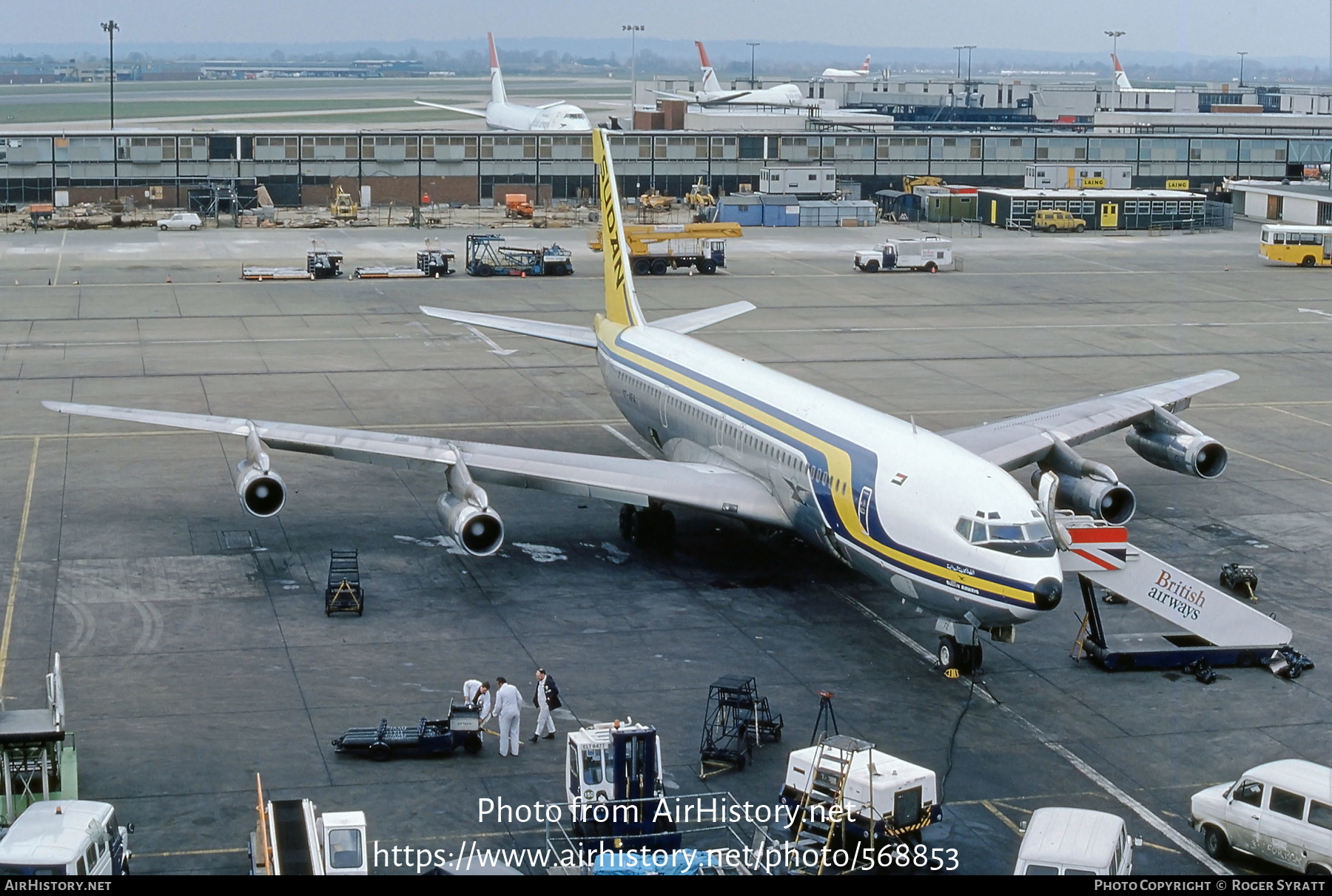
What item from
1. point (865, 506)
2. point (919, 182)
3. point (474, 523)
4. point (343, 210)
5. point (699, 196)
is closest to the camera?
point (865, 506)

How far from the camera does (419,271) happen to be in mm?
103750

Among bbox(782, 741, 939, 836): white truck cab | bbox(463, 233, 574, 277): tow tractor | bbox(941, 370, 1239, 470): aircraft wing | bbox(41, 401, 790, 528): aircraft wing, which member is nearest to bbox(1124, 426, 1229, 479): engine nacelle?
bbox(941, 370, 1239, 470): aircraft wing

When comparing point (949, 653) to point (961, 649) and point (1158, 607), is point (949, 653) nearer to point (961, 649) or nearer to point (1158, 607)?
point (961, 649)

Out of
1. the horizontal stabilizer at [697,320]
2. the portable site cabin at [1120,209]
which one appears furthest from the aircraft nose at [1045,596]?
the portable site cabin at [1120,209]

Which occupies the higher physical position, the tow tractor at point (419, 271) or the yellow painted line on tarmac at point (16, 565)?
the tow tractor at point (419, 271)

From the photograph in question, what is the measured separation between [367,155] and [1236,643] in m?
124

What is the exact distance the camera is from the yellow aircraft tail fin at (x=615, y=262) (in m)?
53.8

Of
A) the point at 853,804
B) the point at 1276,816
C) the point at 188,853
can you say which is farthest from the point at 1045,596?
the point at 188,853

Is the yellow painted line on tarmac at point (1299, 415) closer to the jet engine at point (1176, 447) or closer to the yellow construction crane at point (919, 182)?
the jet engine at point (1176, 447)

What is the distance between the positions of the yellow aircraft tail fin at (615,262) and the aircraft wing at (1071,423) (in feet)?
38.1

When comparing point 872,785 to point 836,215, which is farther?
point 836,215

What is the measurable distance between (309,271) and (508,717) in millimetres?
76313

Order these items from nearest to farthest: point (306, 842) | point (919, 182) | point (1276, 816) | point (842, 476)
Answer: point (306, 842)
point (1276, 816)
point (842, 476)
point (919, 182)

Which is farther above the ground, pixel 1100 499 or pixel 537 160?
pixel 537 160
